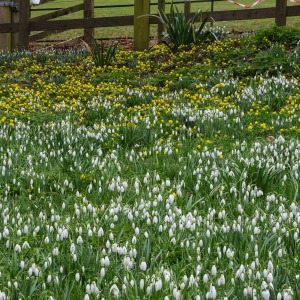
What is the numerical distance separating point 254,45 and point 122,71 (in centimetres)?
249

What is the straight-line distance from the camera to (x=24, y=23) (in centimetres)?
1426

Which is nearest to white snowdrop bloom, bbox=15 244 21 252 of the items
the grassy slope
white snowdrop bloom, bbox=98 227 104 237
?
white snowdrop bloom, bbox=98 227 104 237

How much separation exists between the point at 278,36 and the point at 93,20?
421 centimetres

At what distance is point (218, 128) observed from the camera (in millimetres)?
6715

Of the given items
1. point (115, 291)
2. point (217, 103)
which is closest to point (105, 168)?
point (115, 291)

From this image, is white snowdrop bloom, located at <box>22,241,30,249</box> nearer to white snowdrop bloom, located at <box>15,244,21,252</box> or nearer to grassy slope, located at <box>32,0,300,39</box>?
white snowdrop bloom, located at <box>15,244,21,252</box>

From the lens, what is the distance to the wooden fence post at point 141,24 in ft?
42.1

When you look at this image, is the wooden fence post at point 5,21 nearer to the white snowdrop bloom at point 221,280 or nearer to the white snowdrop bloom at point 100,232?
the white snowdrop bloom at point 100,232

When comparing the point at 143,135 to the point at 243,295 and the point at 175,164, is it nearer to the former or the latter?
the point at 175,164

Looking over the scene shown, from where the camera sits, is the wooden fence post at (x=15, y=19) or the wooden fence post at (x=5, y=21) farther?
the wooden fence post at (x=15, y=19)

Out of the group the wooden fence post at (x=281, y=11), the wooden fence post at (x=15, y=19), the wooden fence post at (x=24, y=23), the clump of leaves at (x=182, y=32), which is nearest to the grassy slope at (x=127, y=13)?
the clump of leaves at (x=182, y=32)

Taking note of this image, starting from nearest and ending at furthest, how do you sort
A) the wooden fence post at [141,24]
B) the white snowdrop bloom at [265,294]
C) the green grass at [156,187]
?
the white snowdrop bloom at [265,294], the green grass at [156,187], the wooden fence post at [141,24]

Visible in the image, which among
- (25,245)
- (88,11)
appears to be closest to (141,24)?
(88,11)

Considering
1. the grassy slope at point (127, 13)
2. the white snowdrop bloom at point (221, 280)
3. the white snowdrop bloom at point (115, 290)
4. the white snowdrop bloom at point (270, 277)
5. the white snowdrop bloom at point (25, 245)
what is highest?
the grassy slope at point (127, 13)
